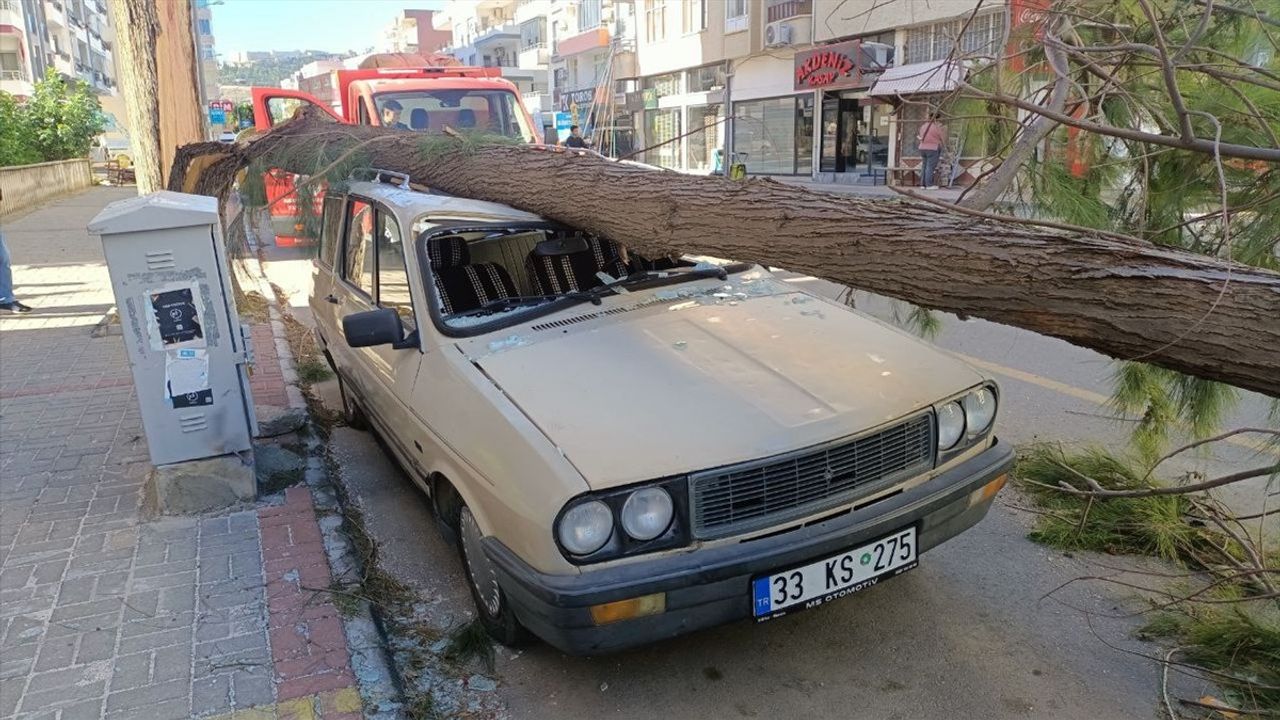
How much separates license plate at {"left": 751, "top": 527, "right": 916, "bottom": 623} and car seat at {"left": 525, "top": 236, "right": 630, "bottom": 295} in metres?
1.84

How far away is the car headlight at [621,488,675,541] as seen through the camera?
8.75ft

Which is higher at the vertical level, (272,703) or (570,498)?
(570,498)

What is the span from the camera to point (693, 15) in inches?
1366

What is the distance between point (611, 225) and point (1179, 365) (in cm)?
237

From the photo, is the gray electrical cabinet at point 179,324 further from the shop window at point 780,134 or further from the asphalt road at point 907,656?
the shop window at point 780,134

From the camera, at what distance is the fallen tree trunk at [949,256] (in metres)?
2.12

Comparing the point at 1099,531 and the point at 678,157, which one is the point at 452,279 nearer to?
the point at 1099,531

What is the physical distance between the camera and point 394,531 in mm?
4395

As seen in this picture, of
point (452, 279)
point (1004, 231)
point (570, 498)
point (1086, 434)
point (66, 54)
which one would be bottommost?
point (1086, 434)

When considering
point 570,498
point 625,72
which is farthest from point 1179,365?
point 625,72

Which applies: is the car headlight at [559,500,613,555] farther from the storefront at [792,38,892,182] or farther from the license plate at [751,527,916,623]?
the storefront at [792,38,892,182]

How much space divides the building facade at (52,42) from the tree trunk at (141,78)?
111 ft

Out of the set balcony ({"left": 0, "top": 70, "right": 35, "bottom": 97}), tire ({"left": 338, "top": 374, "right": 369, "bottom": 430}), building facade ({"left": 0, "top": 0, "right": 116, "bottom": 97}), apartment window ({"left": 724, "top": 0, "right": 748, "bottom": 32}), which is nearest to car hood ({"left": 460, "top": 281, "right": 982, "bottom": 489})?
tire ({"left": 338, "top": 374, "right": 369, "bottom": 430})

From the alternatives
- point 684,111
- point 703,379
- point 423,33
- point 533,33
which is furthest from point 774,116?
point 423,33
